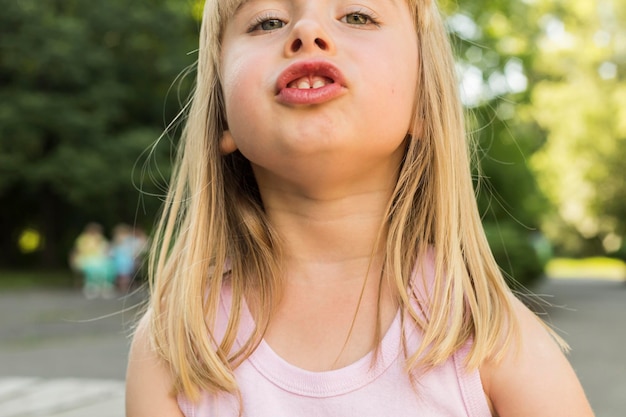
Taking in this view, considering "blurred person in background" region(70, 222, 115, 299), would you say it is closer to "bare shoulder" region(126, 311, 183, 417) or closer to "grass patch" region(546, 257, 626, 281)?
"bare shoulder" region(126, 311, 183, 417)

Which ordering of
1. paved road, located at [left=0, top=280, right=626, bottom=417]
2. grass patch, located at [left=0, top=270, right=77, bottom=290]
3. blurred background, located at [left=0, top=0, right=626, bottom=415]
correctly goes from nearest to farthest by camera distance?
paved road, located at [left=0, top=280, right=626, bottom=417] < blurred background, located at [left=0, top=0, right=626, bottom=415] < grass patch, located at [left=0, top=270, right=77, bottom=290]

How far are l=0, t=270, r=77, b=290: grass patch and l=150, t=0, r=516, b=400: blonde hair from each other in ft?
60.5

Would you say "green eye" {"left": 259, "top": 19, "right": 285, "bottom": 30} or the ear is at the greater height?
"green eye" {"left": 259, "top": 19, "right": 285, "bottom": 30}

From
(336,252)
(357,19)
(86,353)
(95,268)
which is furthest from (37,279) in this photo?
(357,19)

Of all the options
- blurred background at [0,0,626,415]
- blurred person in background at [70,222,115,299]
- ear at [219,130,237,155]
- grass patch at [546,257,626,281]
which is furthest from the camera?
grass patch at [546,257,626,281]

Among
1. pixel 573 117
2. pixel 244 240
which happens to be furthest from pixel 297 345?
pixel 573 117

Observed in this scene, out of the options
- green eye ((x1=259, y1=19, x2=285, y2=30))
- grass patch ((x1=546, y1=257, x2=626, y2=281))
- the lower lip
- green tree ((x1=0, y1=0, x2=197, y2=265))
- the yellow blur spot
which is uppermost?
green tree ((x1=0, y1=0, x2=197, y2=265))

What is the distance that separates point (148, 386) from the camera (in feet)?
4.53

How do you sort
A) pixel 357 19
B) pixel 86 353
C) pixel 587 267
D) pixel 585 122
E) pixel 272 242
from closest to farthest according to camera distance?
pixel 357 19
pixel 272 242
pixel 86 353
pixel 585 122
pixel 587 267

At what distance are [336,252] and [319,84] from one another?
323 mm

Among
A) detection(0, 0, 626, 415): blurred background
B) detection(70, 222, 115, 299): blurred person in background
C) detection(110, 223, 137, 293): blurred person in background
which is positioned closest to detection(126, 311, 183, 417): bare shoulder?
detection(0, 0, 626, 415): blurred background

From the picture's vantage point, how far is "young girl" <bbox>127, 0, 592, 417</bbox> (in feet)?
4.06

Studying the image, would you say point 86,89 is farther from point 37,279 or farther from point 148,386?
point 148,386

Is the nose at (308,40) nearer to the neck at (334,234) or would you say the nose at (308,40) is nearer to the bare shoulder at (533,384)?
the neck at (334,234)
